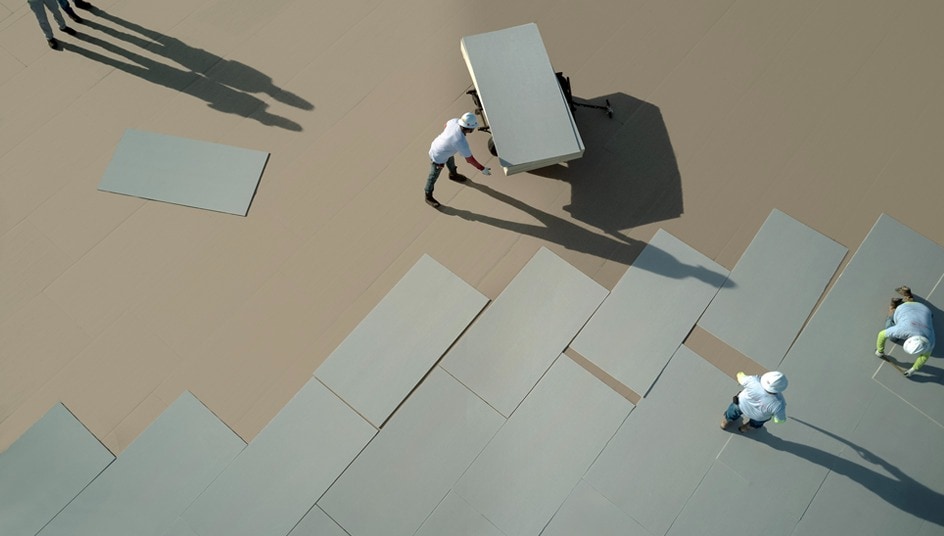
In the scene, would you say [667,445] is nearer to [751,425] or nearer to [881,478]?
[751,425]

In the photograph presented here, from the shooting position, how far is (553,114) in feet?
21.5

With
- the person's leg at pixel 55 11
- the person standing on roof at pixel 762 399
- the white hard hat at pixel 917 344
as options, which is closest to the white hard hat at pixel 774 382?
the person standing on roof at pixel 762 399

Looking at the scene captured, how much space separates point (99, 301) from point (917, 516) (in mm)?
7797

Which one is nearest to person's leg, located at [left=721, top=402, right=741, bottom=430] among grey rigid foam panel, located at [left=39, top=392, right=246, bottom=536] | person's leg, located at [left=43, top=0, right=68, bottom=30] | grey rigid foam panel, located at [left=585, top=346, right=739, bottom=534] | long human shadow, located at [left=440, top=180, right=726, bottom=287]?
grey rigid foam panel, located at [left=585, top=346, right=739, bottom=534]

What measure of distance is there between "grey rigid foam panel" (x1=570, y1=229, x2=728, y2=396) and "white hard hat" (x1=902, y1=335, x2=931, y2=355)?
5.38 ft

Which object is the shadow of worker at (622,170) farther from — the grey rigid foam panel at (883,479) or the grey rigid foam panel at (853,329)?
the grey rigid foam panel at (883,479)

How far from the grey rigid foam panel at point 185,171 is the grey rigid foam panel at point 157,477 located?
2.10 metres

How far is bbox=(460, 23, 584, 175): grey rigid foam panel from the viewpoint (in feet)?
21.1

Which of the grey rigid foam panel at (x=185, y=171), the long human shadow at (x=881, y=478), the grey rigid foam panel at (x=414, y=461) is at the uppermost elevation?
the grey rigid foam panel at (x=185, y=171)

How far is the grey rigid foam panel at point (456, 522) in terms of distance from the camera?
561 cm

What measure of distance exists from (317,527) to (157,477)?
1475 millimetres

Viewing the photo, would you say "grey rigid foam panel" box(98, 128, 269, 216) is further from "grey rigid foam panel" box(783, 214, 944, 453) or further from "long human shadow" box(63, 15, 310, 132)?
"grey rigid foam panel" box(783, 214, 944, 453)

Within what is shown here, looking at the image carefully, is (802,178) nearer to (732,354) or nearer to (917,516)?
(732,354)

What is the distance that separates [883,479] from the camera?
5902 millimetres
